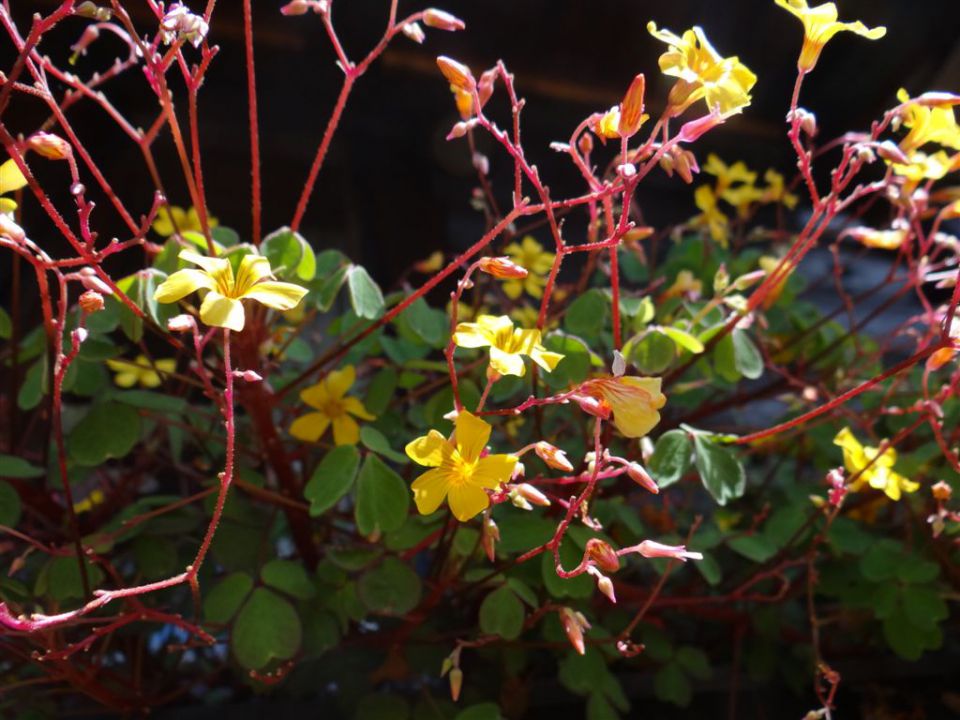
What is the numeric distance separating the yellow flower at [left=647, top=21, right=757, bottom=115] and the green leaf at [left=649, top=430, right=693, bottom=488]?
0.96ft

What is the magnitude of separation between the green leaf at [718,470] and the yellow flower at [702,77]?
30 cm

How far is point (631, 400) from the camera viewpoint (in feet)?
1.77

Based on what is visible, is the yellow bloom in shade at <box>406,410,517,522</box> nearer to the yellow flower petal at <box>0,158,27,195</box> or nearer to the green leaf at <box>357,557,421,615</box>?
the green leaf at <box>357,557,421,615</box>

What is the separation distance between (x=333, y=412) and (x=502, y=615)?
0.26 meters

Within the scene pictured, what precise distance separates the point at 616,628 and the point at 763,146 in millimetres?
1159

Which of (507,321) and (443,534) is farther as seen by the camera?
(443,534)

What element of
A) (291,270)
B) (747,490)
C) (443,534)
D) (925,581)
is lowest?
(747,490)

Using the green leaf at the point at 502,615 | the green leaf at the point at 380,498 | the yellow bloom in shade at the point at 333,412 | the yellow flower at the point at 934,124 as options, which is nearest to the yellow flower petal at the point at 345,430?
the yellow bloom in shade at the point at 333,412

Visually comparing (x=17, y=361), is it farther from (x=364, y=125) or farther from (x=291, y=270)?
(x=364, y=125)

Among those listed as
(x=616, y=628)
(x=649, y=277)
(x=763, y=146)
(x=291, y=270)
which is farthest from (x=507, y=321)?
(x=763, y=146)

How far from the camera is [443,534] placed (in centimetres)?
70

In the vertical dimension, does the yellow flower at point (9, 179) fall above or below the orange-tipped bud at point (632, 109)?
below

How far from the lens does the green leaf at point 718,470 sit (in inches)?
27.8

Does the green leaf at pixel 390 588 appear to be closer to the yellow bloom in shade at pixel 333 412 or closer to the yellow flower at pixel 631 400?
the yellow bloom in shade at pixel 333 412
